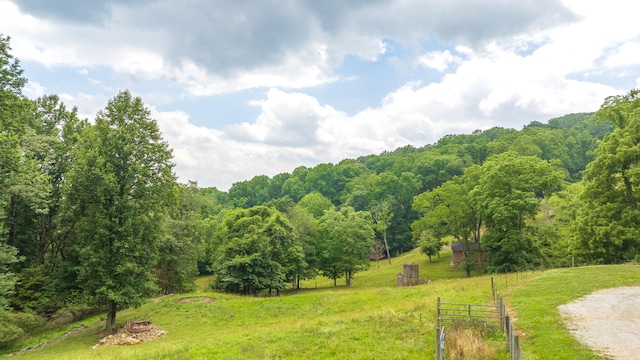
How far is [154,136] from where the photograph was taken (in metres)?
29.0

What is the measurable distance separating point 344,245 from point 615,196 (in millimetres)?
28930

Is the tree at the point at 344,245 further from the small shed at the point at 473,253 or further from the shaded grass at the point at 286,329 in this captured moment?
the shaded grass at the point at 286,329

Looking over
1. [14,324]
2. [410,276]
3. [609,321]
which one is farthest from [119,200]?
[410,276]

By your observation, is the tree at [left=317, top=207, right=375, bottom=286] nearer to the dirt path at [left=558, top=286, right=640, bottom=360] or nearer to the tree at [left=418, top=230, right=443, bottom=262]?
the tree at [left=418, top=230, right=443, bottom=262]

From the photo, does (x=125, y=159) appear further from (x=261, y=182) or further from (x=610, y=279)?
(x=261, y=182)

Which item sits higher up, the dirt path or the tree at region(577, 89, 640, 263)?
the tree at region(577, 89, 640, 263)

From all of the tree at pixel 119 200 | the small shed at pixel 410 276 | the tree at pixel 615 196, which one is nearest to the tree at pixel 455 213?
the small shed at pixel 410 276

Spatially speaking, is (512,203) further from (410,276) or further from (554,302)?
(554,302)

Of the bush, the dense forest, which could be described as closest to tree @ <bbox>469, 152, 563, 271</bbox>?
the dense forest

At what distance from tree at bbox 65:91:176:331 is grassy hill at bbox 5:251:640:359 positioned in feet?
11.5

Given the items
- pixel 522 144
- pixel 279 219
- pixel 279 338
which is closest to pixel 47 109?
pixel 279 219

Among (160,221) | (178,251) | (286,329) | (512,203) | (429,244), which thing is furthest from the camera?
(429,244)

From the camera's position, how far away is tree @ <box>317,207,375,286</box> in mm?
50750

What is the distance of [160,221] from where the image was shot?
28.5 metres
